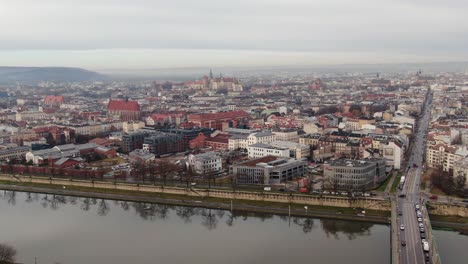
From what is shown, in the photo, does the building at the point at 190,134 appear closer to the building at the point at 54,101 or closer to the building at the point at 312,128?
the building at the point at 312,128

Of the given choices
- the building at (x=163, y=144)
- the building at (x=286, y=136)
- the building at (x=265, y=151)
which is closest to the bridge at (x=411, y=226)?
the building at (x=265, y=151)

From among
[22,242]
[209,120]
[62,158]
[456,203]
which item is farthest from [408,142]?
[22,242]

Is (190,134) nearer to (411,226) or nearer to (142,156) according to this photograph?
(142,156)

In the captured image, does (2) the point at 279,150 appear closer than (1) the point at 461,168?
No

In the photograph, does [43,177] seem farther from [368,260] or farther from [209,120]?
[209,120]

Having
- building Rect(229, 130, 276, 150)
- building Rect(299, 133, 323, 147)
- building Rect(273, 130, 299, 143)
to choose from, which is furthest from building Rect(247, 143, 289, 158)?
building Rect(273, 130, 299, 143)

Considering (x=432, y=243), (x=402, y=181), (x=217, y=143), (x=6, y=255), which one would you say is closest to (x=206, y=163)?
(x=217, y=143)

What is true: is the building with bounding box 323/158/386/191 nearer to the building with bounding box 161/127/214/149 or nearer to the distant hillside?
the building with bounding box 161/127/214/149
